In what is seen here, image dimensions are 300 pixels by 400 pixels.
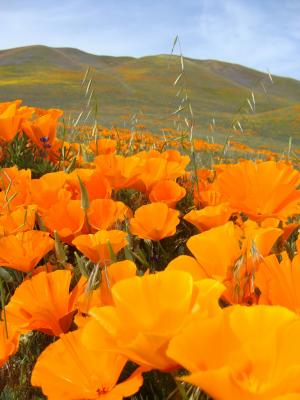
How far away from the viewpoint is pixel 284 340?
0.55m

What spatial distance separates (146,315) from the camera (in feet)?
2.19

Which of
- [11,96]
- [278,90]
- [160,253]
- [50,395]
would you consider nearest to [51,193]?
[160,253]

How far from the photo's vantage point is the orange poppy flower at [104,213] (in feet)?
4.42

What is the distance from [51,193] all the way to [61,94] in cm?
3634

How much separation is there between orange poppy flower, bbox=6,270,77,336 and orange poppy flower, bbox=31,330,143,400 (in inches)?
6.7

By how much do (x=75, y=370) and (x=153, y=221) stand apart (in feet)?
1.91

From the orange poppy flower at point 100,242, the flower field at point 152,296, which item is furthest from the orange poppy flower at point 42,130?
the orange poppy flower at point 100,242

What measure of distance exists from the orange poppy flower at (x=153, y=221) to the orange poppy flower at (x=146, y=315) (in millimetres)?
576

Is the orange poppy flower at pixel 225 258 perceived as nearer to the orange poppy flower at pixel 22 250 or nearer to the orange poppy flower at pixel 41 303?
the orange poppy flower at pixel 41 303

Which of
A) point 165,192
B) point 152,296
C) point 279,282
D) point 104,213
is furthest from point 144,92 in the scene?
point 152,296

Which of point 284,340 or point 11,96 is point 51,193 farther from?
point 11,96

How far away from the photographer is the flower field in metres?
0.56

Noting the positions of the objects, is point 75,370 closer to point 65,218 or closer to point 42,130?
point 65,218

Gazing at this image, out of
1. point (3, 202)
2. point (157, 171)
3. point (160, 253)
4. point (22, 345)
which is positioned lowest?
point (22, 345)
